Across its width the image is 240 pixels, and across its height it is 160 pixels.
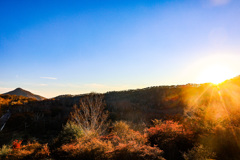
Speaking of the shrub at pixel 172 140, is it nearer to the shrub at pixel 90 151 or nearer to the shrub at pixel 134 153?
the shrub at pixel 134 153

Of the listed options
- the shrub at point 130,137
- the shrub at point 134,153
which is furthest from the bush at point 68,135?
the shrub at point 134,153

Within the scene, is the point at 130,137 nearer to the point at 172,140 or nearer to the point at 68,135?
the point at 172,140

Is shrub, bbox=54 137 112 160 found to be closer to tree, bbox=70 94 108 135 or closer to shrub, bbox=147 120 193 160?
shrub, bbox=147 120 193 160

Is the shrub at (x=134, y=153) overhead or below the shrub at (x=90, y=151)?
overhead

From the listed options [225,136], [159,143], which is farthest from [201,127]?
[159,143]

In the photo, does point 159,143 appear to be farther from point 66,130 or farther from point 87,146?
point 66,130

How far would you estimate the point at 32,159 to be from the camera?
6582 mm

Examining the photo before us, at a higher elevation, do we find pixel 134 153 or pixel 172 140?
pixel 134 153

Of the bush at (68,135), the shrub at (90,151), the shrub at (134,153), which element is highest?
the shrub at (134,153)

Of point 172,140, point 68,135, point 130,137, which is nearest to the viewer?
point 172,140

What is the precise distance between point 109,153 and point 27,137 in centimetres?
1290

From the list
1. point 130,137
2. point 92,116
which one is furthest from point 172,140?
point 92,116

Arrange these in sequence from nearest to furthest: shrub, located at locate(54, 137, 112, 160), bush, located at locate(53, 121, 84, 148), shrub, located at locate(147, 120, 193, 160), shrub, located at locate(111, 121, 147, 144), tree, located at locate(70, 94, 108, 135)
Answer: shrub, located at locate(54, 137, 112, 160)
shrub, located at locate(147, 120, 193, 160)
shrub, located at locate(111, 121, 147, 144)
bush, located at locate(53, 121, 84, 148)
tree, located at locate(70, 94, 108, 135)

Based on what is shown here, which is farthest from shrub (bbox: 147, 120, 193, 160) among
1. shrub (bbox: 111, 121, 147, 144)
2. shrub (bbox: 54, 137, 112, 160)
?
shrub (bbox: 54, 137, 112, 160)
